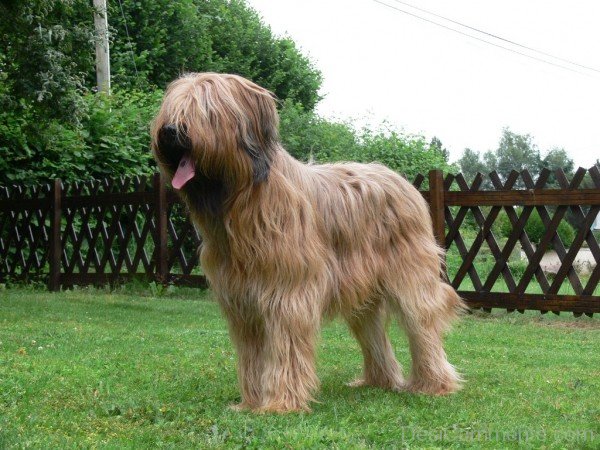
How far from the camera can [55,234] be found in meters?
15.5

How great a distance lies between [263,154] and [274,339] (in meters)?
1.17

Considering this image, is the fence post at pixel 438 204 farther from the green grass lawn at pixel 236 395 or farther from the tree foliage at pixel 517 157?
the tree foliage at pixel 517 157

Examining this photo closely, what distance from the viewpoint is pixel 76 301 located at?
1302cm

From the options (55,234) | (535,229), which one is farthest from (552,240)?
(535,229)

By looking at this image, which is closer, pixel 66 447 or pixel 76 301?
pixel 66 447

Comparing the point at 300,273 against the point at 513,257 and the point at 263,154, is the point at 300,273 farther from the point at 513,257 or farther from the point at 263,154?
the point at 513,257

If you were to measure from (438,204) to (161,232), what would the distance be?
479 cm

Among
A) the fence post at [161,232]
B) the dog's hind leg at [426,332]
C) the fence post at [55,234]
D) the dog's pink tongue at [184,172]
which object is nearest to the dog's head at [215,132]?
the dog's pink tongue at [184,172]

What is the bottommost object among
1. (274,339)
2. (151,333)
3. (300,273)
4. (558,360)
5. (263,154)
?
(151,333)

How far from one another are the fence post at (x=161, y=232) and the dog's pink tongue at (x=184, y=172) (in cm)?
910

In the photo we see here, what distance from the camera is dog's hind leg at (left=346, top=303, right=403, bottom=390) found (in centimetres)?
664

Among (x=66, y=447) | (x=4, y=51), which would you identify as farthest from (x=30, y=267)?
(x=66, y=447)

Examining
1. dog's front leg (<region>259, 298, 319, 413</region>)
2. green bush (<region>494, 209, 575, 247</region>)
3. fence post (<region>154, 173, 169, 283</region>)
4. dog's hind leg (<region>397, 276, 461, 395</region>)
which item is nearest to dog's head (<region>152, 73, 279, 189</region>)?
dog's front leg (<region>259, 298, 319, 413</region>)

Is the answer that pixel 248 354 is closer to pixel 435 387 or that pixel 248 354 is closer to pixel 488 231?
pixel 435 387
